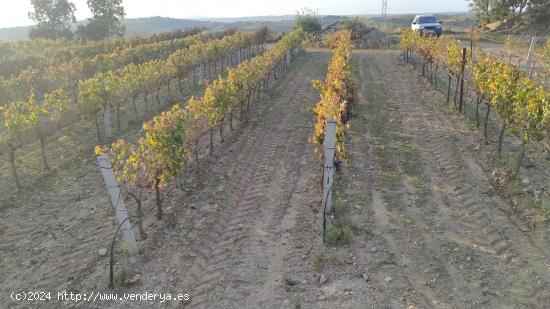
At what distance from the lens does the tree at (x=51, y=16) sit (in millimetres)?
41469

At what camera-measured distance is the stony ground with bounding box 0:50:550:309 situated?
5805 mm

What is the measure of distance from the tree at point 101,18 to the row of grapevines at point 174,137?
A: 3458 cm

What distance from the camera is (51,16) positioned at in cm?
4219

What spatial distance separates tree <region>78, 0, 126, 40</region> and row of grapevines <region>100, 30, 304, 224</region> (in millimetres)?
34585

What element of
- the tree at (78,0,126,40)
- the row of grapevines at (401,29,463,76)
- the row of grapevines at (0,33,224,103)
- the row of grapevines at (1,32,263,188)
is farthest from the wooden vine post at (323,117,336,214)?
the tree at (78,0,126,40)

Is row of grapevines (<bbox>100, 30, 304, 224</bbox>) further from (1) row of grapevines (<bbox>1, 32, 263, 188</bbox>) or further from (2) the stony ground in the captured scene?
(1) row of grapevines (<bbox>1, 32, 263, 188</bbox>)

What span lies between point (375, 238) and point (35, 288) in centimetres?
542

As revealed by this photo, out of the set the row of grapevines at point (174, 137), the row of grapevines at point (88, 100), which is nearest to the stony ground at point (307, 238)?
the row of grapevines at point (174, 137)

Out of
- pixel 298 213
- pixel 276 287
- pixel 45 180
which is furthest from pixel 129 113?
pixel 276 287

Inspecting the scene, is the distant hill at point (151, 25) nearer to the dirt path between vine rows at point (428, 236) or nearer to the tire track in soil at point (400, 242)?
the dirt path between vine rows at point (428, 236)

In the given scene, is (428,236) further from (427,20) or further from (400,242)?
(427,20)

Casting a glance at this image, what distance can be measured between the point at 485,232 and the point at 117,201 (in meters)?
6.14

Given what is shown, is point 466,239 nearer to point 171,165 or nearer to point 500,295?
point 500,295

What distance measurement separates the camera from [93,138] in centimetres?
1235
